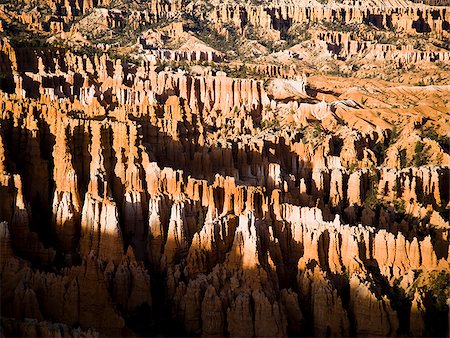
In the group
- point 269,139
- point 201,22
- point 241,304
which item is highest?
point 241,304

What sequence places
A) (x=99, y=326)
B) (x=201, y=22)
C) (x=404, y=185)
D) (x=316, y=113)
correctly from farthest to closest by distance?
(x=201, y=22) < (x=316, y=113) < (x=404, y=185) < (x=99, y=326)

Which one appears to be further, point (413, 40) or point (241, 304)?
point (413, 40)

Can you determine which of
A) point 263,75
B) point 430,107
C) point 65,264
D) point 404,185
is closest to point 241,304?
point 65,264

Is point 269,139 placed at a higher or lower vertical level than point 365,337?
lower

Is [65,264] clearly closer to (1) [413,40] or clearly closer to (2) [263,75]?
(2) [263,75]

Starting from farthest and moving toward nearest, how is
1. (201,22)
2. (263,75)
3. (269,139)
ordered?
(201,22), (263,75), (269,139)

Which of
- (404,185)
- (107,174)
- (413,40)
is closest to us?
(107,174)

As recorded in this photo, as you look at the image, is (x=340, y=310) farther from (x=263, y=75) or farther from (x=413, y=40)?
(x=413, y=40)

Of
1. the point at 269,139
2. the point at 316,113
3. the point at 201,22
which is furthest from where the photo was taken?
the point at 201,22

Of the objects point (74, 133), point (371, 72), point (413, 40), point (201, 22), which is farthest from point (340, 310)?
point (201, 22)
